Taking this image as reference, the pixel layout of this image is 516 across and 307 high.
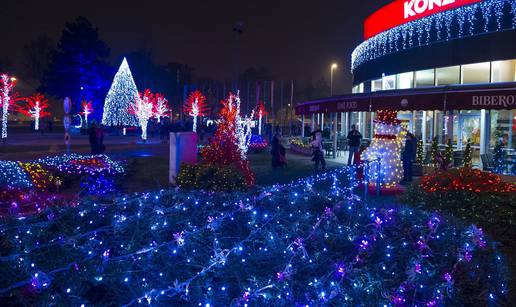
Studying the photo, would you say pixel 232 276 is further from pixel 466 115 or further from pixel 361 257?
pixel 466 115

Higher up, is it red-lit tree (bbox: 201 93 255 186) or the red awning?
the red awning

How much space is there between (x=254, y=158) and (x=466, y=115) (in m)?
10.3

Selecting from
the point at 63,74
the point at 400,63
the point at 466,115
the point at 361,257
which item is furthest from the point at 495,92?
the point at 63,74

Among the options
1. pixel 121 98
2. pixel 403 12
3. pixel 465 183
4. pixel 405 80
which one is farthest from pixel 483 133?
pixel 121 98

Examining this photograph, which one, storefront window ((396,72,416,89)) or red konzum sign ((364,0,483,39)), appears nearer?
A: red konzum sign ((364,0,483,39))

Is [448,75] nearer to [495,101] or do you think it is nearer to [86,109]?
[495,101]

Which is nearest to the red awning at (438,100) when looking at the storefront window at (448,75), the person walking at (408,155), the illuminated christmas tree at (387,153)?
the person walking at (408,155)

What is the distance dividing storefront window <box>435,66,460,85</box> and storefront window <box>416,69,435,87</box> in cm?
40

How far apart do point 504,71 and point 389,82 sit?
9051 millimetres

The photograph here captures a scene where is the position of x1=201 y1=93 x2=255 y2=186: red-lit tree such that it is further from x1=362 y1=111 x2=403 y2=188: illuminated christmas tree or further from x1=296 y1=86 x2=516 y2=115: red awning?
x1=296 y1=86 x2=516 y2=115: red awning

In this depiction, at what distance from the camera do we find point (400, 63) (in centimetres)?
2867

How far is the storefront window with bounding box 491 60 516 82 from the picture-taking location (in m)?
22.5

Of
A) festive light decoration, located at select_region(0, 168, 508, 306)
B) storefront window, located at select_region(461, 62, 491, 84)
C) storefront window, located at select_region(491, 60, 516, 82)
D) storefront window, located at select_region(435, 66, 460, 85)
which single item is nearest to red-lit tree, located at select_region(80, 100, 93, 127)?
storefront window, located at select_region(435, 66, 460, 85)

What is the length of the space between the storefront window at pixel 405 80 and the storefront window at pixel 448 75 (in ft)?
7.30
